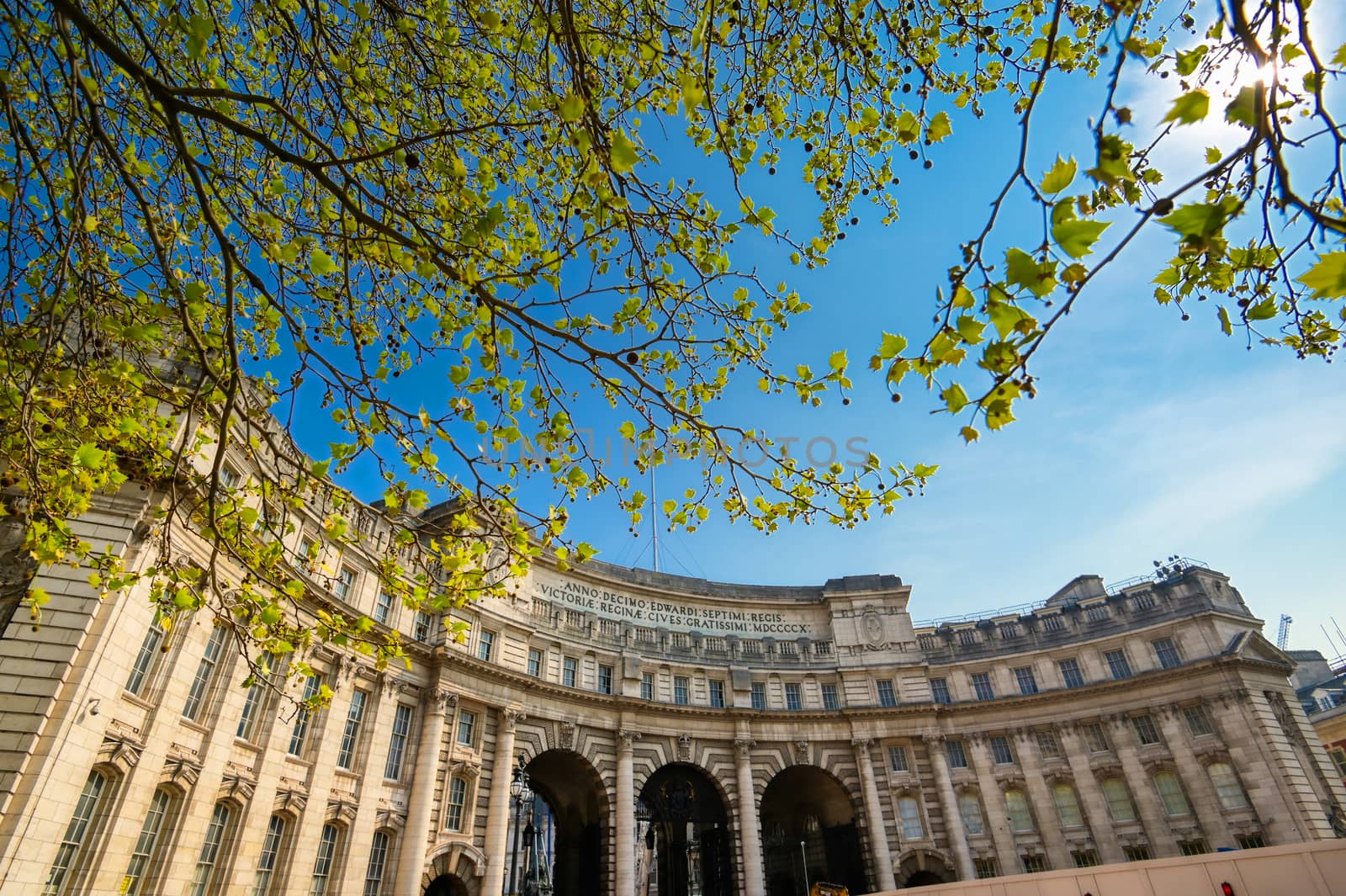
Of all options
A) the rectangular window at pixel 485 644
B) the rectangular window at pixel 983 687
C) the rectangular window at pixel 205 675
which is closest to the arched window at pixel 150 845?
the rectangular window at pixel 205 675

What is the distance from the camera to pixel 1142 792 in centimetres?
3095

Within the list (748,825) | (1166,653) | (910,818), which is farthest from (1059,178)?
(1166,653)

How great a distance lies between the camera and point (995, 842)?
3184 cm

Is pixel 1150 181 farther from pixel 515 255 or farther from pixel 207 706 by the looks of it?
pixel 207 706

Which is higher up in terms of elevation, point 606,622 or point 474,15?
point 606,622

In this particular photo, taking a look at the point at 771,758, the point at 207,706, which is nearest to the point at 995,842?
the point at 771,758

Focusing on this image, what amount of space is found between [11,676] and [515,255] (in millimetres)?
14712

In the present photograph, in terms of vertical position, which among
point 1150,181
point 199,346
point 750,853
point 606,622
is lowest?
point 750,853

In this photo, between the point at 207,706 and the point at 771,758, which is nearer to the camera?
the point at 207,706

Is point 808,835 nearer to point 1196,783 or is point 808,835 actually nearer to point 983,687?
point 983,687

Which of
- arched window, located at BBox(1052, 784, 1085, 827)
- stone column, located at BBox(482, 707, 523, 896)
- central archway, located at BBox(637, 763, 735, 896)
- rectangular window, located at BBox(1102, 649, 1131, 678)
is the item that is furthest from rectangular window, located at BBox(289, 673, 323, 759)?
rectangular window, located at BBox(1102, 649, 1131, 678)

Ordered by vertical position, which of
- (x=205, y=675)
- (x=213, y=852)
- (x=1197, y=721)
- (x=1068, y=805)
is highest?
(x=1197, y=721)

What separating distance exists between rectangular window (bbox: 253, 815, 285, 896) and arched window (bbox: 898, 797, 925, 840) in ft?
87.2

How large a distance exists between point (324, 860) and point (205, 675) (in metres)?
7.54
